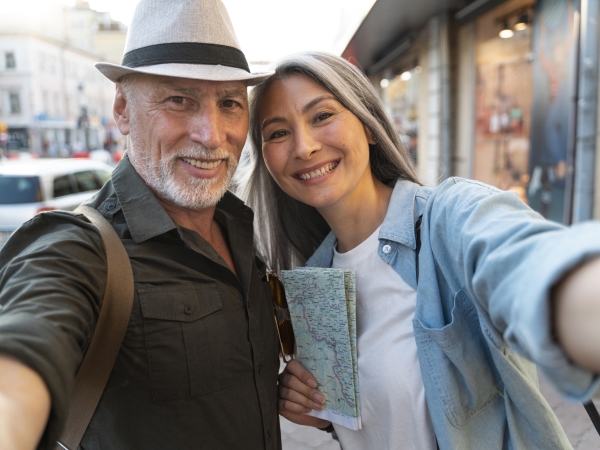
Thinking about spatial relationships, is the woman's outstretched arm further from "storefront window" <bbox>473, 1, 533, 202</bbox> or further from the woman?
"storefront window" <bbox>473, 1, 533, 202</bbox>

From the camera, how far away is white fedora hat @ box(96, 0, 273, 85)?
1.55m

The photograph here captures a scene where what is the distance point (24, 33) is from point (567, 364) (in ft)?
152

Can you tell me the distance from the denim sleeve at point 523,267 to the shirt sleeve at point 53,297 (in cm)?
83

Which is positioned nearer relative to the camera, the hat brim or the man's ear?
the hat brim

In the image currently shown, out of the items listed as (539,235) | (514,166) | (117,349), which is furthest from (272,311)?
(514,166)

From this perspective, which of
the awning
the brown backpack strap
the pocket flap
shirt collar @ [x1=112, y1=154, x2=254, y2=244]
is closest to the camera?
the brown backpack strap

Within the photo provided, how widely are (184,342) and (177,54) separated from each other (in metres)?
0.93

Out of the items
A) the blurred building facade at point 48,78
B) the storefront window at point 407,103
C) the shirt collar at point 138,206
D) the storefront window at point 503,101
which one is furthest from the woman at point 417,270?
the blurred building facade at point 48,78

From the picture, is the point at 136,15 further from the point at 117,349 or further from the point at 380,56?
the point at 380,56

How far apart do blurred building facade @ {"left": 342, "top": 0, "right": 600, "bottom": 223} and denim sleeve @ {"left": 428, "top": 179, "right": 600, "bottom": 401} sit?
138 centimetres

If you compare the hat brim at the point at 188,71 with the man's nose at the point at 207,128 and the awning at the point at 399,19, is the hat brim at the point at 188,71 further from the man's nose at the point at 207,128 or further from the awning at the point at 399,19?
the awning at the point at 399,19

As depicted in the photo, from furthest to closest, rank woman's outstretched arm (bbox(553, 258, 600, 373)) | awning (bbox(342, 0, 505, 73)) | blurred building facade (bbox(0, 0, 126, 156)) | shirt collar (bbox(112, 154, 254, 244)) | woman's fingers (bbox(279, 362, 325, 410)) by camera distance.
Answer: blurred building facade (bbox(0, 0, 126, 156)) → awning (bbox(342, 0, 505, 73)) → woman's fingers (bbox(279, 362, 325, 410)) → shirt collar (bbox(112, 154, 254, 244)) → woman's outstretched arm (bbox(553, 258, 600, 373))

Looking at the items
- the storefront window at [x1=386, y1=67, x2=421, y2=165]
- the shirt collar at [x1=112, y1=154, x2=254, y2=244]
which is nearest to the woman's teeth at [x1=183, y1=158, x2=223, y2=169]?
the shirt collar at [x1=112, y1=154, x2=254, y2=244]

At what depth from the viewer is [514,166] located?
6.34 metres
